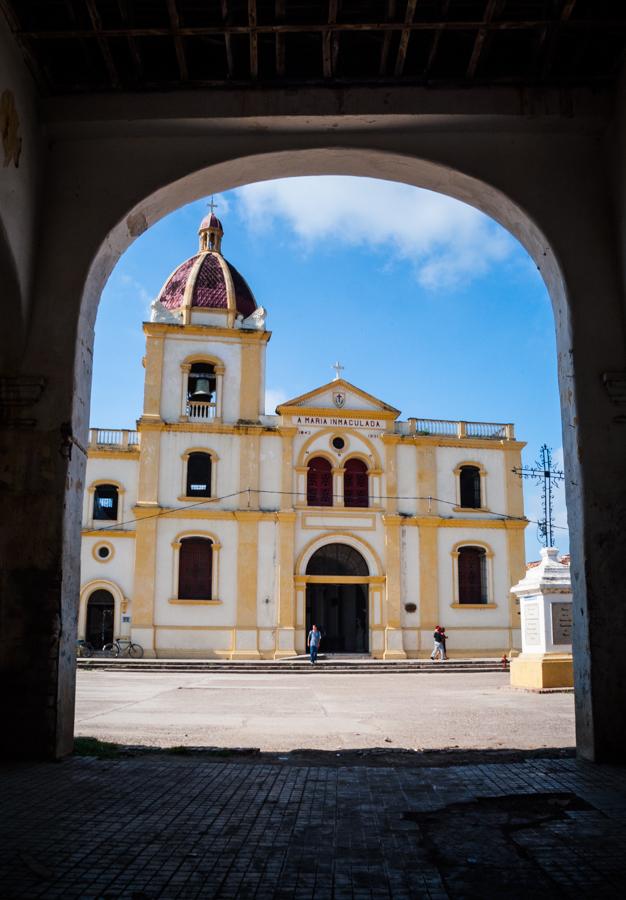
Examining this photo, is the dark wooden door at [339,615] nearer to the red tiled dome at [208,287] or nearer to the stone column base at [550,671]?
the red tiled dome at [208,287]

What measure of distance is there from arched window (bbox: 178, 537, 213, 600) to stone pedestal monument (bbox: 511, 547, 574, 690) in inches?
509

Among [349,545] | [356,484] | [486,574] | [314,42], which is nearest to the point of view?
[314,42]

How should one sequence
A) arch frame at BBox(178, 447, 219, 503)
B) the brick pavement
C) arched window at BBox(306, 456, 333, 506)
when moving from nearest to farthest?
the brick pavement, arch frame at BBox(178, 447, 219, 503), arched window at BBox(306, 456, 333, 506)

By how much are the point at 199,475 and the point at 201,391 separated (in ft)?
9.03

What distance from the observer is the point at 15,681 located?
18.1ft

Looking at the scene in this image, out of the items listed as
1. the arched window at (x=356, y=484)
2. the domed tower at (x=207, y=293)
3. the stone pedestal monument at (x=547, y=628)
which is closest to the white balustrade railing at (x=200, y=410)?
the domed tower at (x=207, y=293)

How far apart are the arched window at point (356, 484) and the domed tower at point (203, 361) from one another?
360 centimetres

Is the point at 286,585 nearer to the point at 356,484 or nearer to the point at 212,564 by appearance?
the point at 212,564

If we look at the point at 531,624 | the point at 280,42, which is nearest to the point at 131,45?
the point at 280,42

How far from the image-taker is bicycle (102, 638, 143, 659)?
2500 cm

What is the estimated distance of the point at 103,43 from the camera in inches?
225

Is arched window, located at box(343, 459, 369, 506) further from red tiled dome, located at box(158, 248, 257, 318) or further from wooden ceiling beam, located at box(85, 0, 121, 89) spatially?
wooden ceiling beam, located at box(85, 0, 121, 89)

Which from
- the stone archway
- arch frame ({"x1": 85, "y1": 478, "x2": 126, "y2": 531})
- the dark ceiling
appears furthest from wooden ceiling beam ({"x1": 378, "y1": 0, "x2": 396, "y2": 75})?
arch frame ({"x1": 85, "y1": 478, "x2": 126, "y2": 531})

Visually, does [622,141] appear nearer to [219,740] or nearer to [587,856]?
[587,856]
